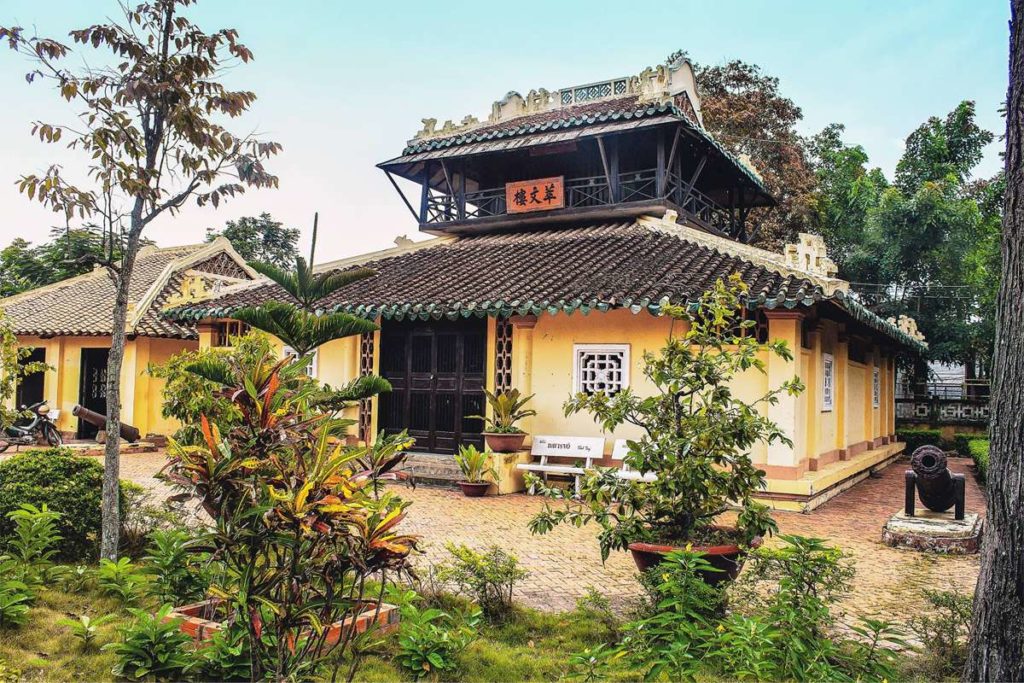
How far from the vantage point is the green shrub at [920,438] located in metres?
21.2

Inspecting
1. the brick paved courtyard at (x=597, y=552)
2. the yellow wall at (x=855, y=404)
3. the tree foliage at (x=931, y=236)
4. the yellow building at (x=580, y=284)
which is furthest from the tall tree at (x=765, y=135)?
the brick paved courtyard at (x=597, y=552)

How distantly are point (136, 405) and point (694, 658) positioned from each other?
16.9 metres

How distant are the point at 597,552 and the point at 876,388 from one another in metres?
13.1

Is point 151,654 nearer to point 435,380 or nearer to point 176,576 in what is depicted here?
point 176,576

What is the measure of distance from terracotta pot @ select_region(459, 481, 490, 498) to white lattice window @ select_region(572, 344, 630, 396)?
80.2 inches

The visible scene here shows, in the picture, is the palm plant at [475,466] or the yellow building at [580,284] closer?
the yellow building at [580,284]

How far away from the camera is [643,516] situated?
548cm

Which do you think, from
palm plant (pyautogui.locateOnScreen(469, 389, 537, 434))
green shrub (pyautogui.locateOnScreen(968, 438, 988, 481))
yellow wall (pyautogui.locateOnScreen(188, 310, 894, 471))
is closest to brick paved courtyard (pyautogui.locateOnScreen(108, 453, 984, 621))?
palm plant (pyautogui.locateOnScreen(469, 389, 537, 434))

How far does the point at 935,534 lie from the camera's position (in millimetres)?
8164

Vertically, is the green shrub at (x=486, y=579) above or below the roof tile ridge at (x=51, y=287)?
below

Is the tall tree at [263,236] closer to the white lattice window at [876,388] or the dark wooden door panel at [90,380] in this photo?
the dark wooden door panel at [90,380]

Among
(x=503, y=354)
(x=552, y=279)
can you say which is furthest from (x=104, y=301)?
(x=552, y=279)

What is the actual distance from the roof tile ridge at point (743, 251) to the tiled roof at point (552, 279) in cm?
5

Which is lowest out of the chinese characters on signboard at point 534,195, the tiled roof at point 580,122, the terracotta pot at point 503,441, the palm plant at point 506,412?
the terracotta pot at point 503,441
